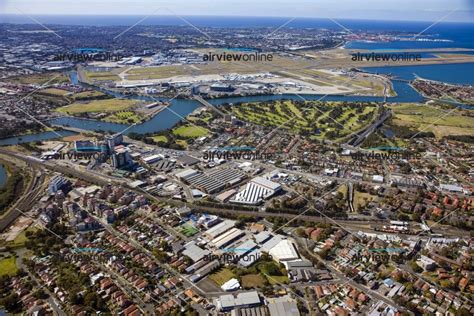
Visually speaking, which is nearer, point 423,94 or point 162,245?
point 162,245

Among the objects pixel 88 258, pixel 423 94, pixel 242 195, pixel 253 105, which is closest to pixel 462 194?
pixel 242 195

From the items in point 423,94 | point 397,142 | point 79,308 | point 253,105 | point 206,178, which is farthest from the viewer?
point 423,94

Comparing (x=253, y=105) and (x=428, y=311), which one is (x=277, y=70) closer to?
(x=253, y=105)

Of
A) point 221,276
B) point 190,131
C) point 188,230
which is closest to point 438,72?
point 190,131

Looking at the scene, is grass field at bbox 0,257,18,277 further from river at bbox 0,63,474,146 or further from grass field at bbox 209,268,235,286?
river at bbox 0,63,474,146

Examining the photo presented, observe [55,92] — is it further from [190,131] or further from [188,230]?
[188,230]

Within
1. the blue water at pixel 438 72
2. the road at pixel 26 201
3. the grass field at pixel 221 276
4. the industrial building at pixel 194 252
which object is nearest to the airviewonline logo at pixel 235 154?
the industrial building at pixel 194 252
